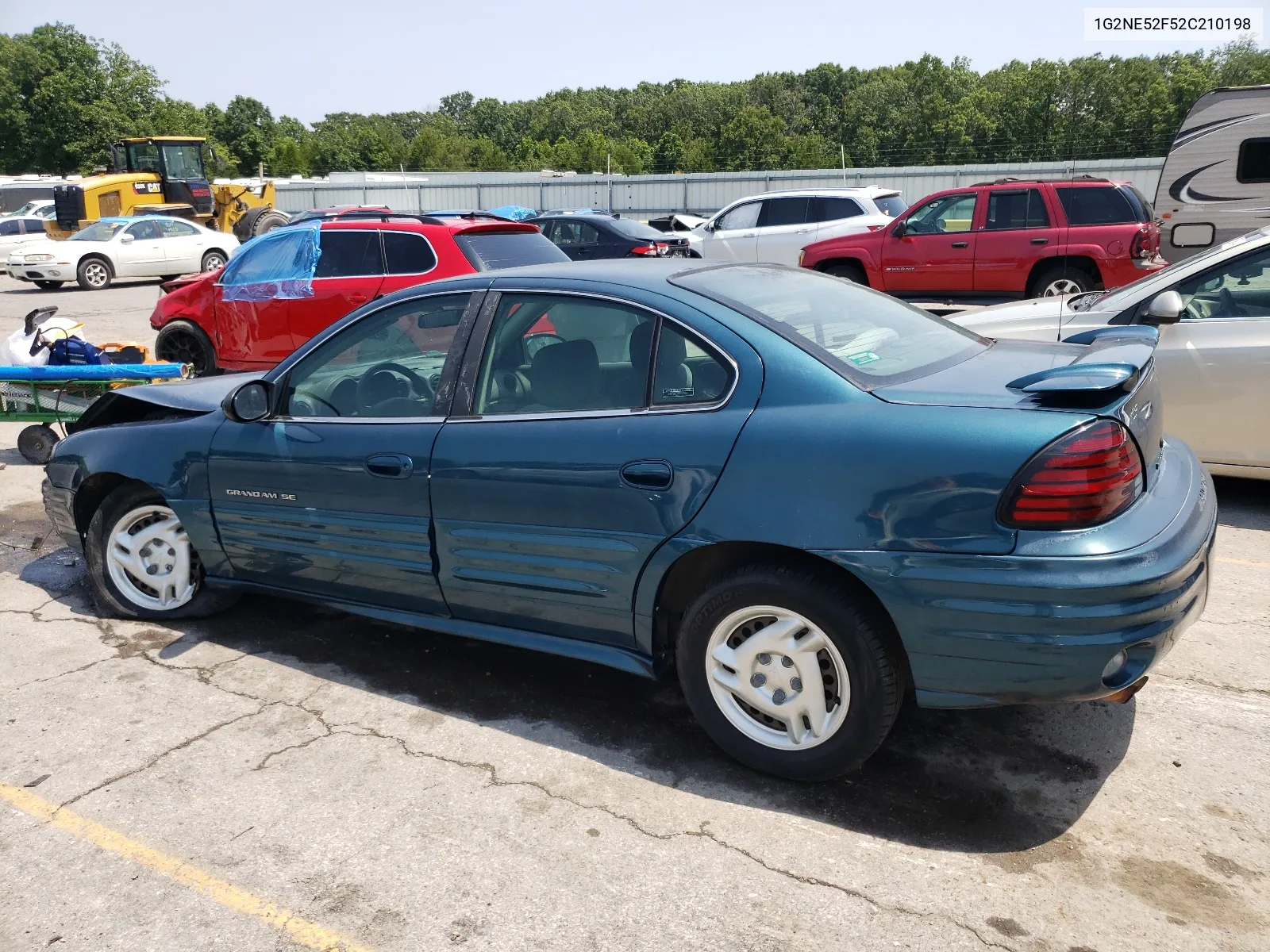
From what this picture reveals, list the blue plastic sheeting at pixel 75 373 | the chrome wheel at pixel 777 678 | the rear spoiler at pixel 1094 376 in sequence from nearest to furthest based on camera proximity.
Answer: the rear spoiler at pixel 1094 376, the chrome wheel at pixel 777 678, the blue plastic sheeting at pixel 75 373

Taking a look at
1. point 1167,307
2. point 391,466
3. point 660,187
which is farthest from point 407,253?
point 660,187

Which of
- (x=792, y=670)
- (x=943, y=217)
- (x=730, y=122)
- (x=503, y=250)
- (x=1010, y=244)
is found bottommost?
(x=792, y=670)

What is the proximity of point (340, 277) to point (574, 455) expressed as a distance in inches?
246

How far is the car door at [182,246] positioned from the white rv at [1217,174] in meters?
18.8

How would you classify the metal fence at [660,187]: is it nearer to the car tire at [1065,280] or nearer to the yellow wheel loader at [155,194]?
the yellow wheel loader at [155,194]

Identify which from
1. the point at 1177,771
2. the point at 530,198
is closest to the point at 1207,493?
the point at 1177,771

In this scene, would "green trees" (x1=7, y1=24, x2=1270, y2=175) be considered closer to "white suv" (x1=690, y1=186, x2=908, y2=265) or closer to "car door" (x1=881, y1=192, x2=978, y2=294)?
"white suv" (x1=690, y1=186, x2=908, y2=265)

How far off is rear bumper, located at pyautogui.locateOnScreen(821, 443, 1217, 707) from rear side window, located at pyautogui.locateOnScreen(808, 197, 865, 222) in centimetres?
1432

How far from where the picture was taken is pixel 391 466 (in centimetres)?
378

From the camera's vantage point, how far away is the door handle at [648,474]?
3.22 meters

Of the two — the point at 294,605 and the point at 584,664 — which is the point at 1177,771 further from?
the point at 294,605

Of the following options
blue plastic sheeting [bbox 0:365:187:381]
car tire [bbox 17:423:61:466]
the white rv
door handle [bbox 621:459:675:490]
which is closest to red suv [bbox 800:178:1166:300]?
the white rv

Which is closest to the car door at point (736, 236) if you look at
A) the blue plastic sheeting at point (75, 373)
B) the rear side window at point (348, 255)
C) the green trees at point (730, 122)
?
the rear side window at point (348, 255)

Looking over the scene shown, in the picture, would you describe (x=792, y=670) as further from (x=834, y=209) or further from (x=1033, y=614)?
(x=834, y=209)
